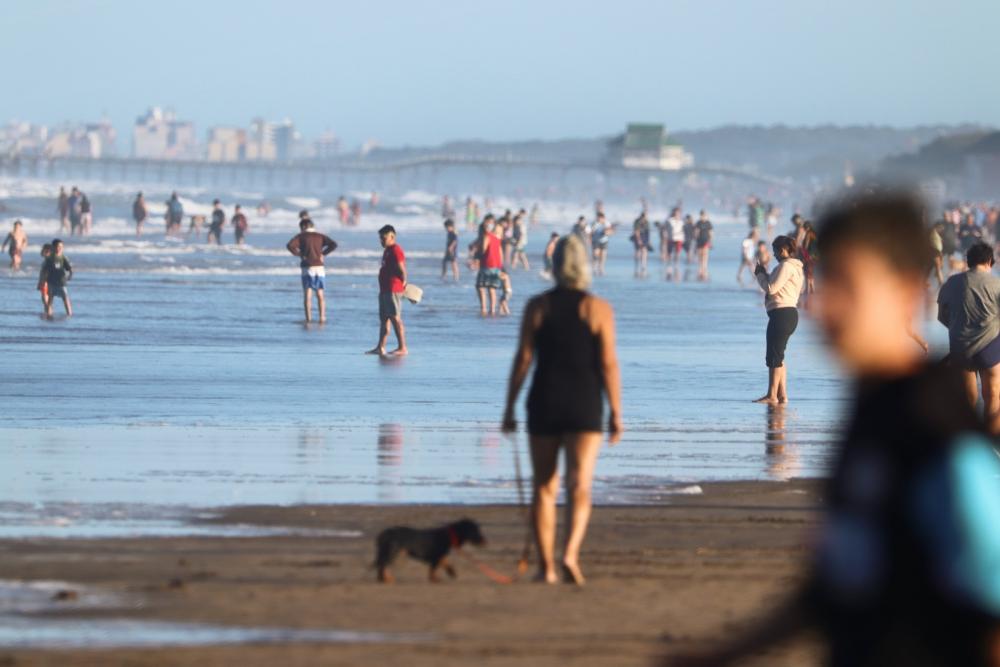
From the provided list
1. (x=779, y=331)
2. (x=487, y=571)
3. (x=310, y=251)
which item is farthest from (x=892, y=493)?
(x=310, y=251)

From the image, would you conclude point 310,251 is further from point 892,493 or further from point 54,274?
point 892,493

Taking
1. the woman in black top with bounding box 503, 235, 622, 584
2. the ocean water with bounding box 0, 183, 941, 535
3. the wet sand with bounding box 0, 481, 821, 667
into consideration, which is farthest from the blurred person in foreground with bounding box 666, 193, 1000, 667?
the woman in black top with bounding box 503, 235, 622, 584

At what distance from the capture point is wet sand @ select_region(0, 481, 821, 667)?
19.5 ft

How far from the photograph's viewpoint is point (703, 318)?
2656 centimetres

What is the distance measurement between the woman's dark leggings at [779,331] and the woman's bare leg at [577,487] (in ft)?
26.2

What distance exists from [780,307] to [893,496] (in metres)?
12.4

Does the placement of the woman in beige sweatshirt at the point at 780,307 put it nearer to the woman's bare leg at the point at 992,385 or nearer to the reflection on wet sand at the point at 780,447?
the reflection on wet sand at the point at 780,447

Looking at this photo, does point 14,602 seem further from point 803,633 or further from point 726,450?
point 726,450

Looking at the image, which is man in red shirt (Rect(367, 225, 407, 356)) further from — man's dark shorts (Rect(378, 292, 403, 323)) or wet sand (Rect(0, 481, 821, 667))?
wet sand (Rect(0, 481, 821, 667))

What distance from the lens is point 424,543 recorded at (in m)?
7.22

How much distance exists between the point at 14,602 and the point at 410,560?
5.89 feet

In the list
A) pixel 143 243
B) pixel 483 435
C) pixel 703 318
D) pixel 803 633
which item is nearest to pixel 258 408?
pixel 483 435

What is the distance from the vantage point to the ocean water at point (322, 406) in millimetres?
9969

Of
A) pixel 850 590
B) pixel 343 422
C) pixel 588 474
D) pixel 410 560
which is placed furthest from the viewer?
pixel 343 422
